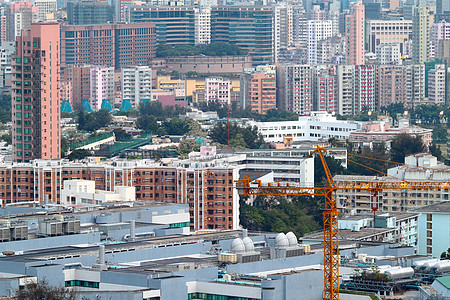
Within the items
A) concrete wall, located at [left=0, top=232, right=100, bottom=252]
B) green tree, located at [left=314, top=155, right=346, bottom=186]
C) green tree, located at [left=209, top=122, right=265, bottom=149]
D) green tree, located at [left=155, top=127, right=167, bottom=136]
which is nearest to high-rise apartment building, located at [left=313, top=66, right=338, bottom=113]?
green tree, located at [left=155, top=127, right=167, bottom=136]

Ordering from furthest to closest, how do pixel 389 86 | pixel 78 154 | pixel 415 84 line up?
pixel 415 84 < pixel 389 86 < pixel 78 154

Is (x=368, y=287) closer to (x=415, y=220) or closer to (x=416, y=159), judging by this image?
(x=415, y=220)

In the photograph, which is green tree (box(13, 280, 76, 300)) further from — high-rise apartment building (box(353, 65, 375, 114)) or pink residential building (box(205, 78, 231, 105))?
pink residential building (box(205, 78, 231, 105))

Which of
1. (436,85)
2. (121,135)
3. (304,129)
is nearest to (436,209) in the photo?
(121,135)

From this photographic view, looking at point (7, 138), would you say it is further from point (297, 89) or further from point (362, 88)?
point (362, 88)

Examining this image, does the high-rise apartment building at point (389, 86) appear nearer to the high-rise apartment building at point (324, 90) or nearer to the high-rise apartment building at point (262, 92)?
the high-rise apartment building at point (324, 90)

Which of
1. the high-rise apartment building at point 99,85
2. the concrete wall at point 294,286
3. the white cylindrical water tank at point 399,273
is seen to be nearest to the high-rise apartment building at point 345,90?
the high-rise apartment building at point 99,85

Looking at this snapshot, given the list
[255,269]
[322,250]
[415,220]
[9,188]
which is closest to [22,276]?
[255,269]
